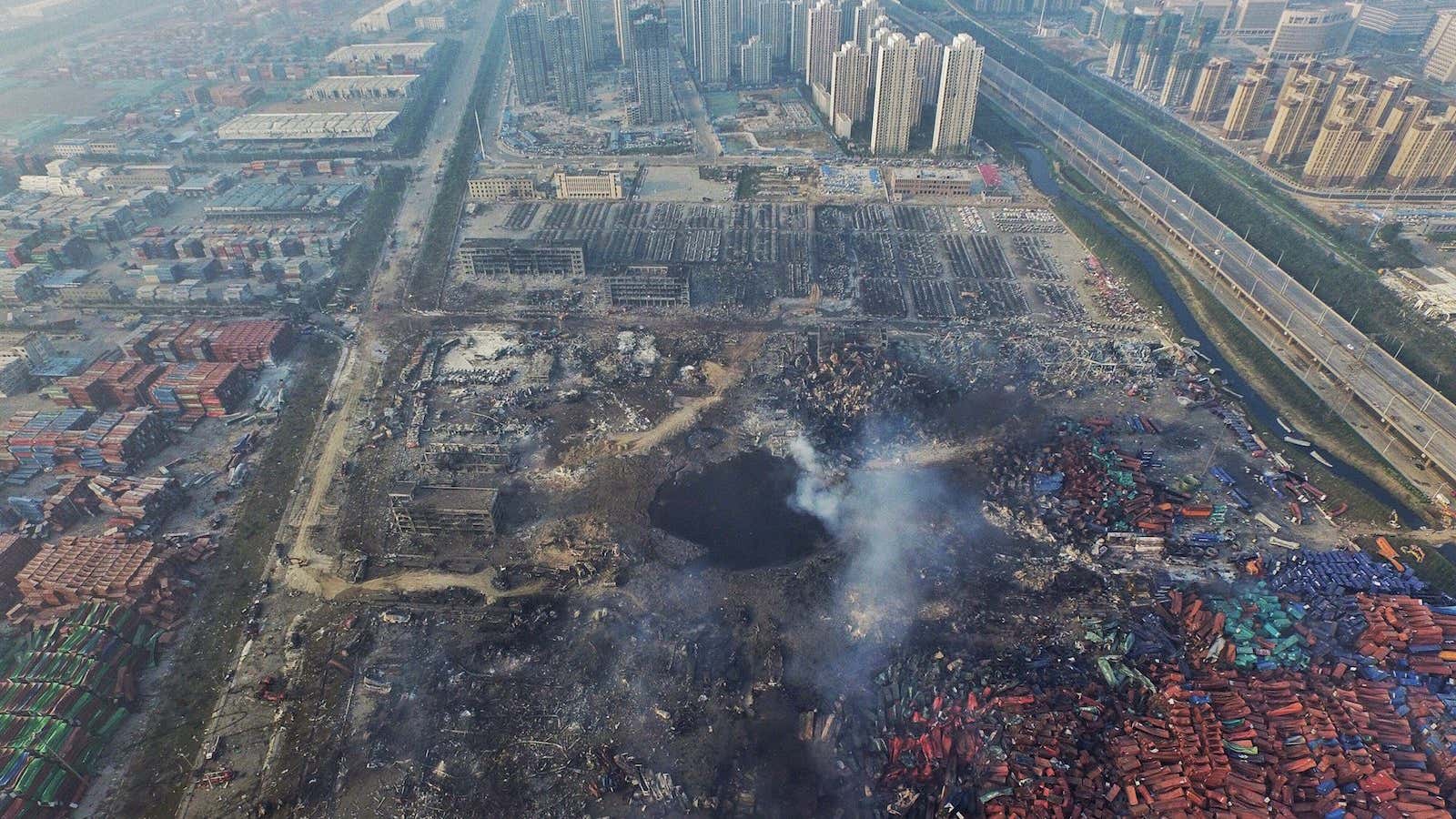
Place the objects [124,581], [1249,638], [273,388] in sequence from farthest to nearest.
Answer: [273,388] < [124,581] < [1249,638]

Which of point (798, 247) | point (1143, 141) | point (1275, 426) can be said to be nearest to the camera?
point (1275, 426)

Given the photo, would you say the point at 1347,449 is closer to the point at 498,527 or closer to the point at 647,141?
the point at 498,527

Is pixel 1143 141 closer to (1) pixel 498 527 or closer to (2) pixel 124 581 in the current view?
(1) pixel 498 527

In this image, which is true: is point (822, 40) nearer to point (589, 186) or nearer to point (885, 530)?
point (589, 186)

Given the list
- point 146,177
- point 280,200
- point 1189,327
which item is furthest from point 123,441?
point 1189,327

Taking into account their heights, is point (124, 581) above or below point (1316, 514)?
above

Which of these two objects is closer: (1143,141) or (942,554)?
(942,554)

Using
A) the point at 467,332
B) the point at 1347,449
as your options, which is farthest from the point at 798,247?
the point at 1347,449

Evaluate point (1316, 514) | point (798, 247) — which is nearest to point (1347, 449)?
point (1316, 514)
